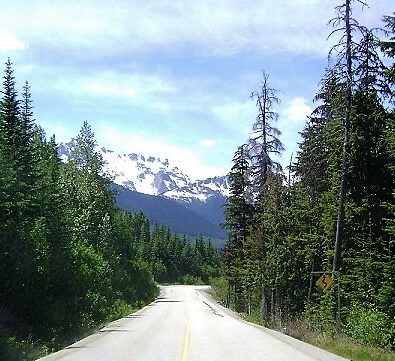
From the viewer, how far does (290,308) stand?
3516cm

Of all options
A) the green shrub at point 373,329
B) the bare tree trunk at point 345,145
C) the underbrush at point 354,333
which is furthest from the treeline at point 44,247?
the bare tree trunk at point 345,145

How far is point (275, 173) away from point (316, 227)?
17.8ft

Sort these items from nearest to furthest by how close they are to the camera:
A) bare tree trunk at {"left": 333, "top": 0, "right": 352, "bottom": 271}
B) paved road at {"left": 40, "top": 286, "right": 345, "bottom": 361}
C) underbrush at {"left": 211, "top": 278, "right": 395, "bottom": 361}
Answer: paved road at {"left": 40, "top": 286, "right": 345, "bottom": 361} < underbrush at {"left": 211, "top": 278, "right": 395, "bottom": 361} < bare tree trunk at {"left": 333, "top": 0, "right": 352, "bottom": 271}

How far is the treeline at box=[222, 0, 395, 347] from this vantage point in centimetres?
1993

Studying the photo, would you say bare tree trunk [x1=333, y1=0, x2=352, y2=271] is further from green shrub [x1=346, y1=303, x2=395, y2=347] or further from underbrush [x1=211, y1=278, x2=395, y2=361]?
green shrub [x1=346, y1=303, x2=395, y2=347]

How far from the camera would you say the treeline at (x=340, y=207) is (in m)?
19.9

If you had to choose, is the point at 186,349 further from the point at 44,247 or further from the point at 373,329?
the point at 44,247

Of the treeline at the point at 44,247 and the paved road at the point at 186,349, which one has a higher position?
the treeline at the point at 44,247

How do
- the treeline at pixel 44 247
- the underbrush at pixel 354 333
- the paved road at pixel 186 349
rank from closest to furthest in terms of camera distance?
the paved road at pixel 186 349 → the underbrush at pixel 354 333 → the treeline at pixel 44 247

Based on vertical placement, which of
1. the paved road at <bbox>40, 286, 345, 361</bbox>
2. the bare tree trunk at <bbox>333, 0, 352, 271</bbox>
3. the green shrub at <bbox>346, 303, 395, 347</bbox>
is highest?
the bare tree trunk at <bbox>333, 0, 352, 271</bbox>

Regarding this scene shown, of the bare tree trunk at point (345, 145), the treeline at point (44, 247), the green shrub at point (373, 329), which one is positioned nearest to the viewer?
the green shrub at point (373, 329)

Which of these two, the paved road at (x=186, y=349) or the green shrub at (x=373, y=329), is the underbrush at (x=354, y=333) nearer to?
the green shrub at (x=373, y=329)

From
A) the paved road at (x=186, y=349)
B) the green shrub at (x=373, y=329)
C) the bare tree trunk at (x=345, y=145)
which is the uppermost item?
the bare tree trunk at (x=345, y=145)

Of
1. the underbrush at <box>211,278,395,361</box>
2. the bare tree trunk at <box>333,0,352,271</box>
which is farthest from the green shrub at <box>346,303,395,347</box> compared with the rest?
the bare tree trunk at <box>333,0,352,271</box>
